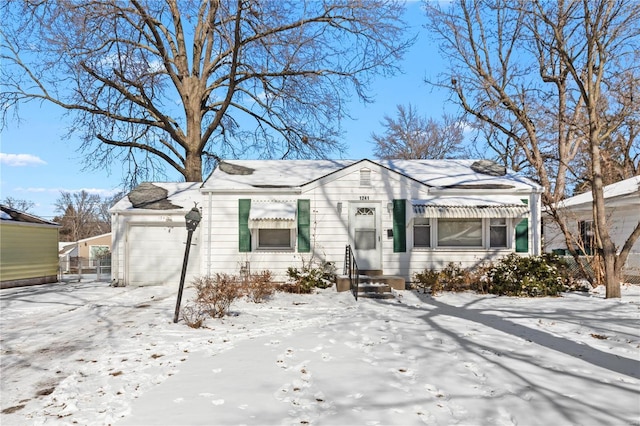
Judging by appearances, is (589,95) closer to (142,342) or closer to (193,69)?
(142,342)

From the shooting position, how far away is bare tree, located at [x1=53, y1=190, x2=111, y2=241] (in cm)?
6003

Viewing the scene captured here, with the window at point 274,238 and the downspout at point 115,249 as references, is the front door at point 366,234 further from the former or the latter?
the downspout at point 115,249

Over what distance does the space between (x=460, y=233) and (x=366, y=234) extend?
2.72 meters

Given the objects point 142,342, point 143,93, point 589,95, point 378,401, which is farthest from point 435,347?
point 143,93

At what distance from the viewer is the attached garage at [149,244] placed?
541 inches

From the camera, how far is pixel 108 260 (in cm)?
2233

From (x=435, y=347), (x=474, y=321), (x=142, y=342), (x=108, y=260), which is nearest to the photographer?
(x=435, y=347)

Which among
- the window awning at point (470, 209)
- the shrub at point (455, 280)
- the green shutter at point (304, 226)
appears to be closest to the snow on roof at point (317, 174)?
the green shutter at point (304, 226)

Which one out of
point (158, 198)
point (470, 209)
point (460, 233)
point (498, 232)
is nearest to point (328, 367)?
point (470, 209)

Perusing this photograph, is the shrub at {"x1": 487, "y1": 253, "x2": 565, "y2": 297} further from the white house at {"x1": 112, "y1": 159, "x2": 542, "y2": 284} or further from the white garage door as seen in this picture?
the white garage door

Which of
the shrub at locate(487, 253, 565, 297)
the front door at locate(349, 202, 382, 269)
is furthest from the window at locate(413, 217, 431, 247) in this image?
the shrub at locate(487, 253, 565, 297)

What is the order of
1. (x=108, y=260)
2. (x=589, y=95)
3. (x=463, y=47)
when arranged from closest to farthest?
1. (x=589, y=95)
2. (x=463, y=47)
3. (x=108, y=260)

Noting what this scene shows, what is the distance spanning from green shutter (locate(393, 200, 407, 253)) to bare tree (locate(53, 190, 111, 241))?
5825 centimetres

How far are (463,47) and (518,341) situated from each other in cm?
1187
